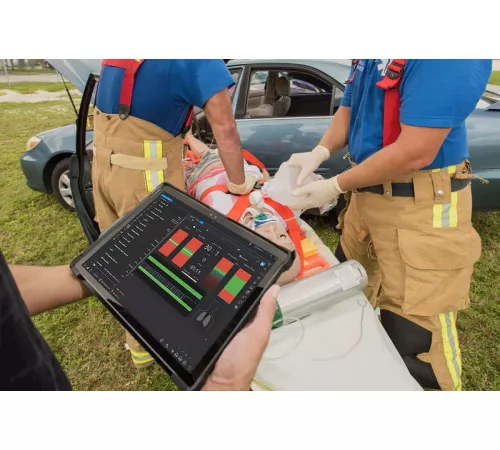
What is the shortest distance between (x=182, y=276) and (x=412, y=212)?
3.19 ft

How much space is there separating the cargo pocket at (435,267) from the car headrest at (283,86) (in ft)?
8.78

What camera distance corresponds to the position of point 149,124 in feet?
6.20

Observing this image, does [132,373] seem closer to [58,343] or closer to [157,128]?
[58,343]

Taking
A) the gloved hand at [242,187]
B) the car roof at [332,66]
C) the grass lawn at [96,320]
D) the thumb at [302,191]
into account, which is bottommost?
the grass lawn at [96,320]

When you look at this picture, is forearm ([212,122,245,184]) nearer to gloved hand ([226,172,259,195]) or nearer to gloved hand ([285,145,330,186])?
gloved hand ([226,172,259,195])

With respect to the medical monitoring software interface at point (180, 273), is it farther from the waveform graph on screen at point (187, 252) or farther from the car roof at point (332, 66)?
the car roof at point (332, 66)

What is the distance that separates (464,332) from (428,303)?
1286 millimetres

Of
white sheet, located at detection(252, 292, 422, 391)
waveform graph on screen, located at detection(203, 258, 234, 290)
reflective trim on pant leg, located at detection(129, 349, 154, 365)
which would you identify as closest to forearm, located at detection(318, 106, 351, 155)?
white sheet, located at detection(252, 292, 422, 391)

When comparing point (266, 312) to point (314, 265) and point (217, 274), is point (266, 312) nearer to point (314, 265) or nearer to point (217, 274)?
point (217, 274)

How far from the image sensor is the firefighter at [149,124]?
1743 mm

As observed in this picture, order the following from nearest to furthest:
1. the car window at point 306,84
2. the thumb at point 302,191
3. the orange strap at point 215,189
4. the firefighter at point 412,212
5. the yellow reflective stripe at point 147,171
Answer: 1. the firefighter at point 412,212
2. the thumb at point 302,191
3. the yellow reflective stripe at point 147,171
4. the orange strap at point 215,189
5. the car window at point 306,84

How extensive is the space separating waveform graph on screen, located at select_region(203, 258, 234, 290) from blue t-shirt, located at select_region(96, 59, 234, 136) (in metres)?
1.12

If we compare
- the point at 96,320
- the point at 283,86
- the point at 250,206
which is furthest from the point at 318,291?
the point at 283,86

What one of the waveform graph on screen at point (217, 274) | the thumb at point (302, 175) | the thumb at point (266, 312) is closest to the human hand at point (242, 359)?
the thumb at point (266, 312)
